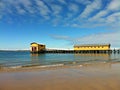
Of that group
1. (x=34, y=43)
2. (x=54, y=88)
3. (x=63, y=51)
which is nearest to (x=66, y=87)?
(x=54, y=88)

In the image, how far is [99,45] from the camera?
7319 cm

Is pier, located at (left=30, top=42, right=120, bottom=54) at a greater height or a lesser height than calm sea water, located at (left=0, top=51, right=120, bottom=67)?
greater

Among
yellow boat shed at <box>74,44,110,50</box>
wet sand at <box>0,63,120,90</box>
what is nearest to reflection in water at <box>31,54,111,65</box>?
wet sand at <box>0,63,120,90</box>

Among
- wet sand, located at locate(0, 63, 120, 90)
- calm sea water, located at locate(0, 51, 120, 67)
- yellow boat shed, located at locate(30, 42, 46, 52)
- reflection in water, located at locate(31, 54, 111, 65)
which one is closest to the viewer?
wet sand, located at locate(0, 63, 120, 90)

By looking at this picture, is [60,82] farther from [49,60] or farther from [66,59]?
[66,59]

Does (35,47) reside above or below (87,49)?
above

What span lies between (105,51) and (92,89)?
2593 inches

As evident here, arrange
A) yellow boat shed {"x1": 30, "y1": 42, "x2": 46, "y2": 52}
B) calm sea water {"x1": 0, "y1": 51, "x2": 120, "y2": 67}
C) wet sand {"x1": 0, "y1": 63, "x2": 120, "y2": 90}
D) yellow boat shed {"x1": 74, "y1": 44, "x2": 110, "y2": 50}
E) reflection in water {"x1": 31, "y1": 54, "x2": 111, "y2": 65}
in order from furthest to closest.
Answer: yellow boat shed {"x1": 30, "y1": 42, "x2": 46, "y2": 52} → yellow boat shed {"x1": 74, "y1": 44, "x2": 110, "y2": 50} → reflection in water {"x1": 31, "y1": 54, "x2": 111, "y2": 65} → calm sea water {"x1": 0, "y1": 51, "x2": 120, "y2": 67} → wet sand {"x1": 0, "y1": 63, "x2": 120, "y2": 90}

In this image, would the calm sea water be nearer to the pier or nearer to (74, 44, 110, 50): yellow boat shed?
the pier

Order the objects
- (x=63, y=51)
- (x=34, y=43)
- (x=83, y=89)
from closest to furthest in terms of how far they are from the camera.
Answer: (x=83, y=89), (x=34, y=43), (x=63, y=51)

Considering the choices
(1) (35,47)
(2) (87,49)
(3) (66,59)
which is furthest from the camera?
(1) (35,47)

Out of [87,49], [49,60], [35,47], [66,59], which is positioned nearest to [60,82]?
[49,60]

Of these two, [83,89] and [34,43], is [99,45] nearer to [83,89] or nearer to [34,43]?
[34,43]

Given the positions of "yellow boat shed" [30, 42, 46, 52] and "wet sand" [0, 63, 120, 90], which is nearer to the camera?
"wet sand" [0, 63, 120, 90]
